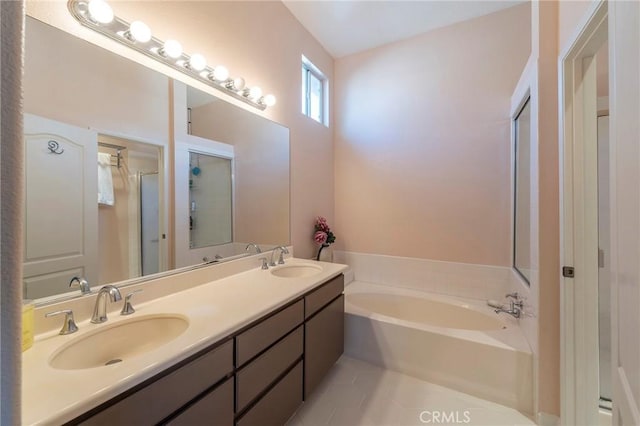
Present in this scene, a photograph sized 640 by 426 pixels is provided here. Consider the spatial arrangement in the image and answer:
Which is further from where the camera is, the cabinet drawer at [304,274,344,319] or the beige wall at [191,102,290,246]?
the beige wall at [191,102,290,246]

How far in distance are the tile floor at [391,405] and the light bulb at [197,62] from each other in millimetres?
2139

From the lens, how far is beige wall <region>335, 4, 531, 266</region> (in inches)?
92.2

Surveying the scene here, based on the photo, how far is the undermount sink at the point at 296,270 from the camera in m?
2.02

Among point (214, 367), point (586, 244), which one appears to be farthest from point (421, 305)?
point (214, 367)

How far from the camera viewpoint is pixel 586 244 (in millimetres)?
1330

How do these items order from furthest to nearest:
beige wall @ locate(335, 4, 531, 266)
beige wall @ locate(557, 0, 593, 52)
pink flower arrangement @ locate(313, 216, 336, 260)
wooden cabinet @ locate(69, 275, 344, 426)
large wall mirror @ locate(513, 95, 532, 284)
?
pink flower arrangement @ locate(313, 216, 336, 260)
beige wall @ locate(335, 4, 531, 266)
large wall mirror @ locate(513, 95, 532, 284)
beige wall @ locate(557, 0, 593, 52)
wooden cabinet @ locate(69, 275, 344, 426)

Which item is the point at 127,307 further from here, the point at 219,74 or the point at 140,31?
the point at 219,74

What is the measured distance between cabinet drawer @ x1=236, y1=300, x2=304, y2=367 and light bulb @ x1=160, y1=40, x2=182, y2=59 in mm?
1437

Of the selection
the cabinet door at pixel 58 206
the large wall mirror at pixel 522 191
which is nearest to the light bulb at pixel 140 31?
the cabinet door at pixel 58 206

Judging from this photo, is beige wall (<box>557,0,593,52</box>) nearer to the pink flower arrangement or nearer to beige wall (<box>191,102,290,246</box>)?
beige wall (<box>191,102,290,246</box>)

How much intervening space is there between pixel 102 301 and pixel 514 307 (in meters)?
2.71

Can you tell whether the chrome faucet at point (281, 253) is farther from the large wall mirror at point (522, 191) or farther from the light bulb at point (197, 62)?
the large wall mirror at point (522, 191)

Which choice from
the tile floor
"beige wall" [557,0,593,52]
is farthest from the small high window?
the tile floor

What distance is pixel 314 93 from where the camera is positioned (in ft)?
9.71
